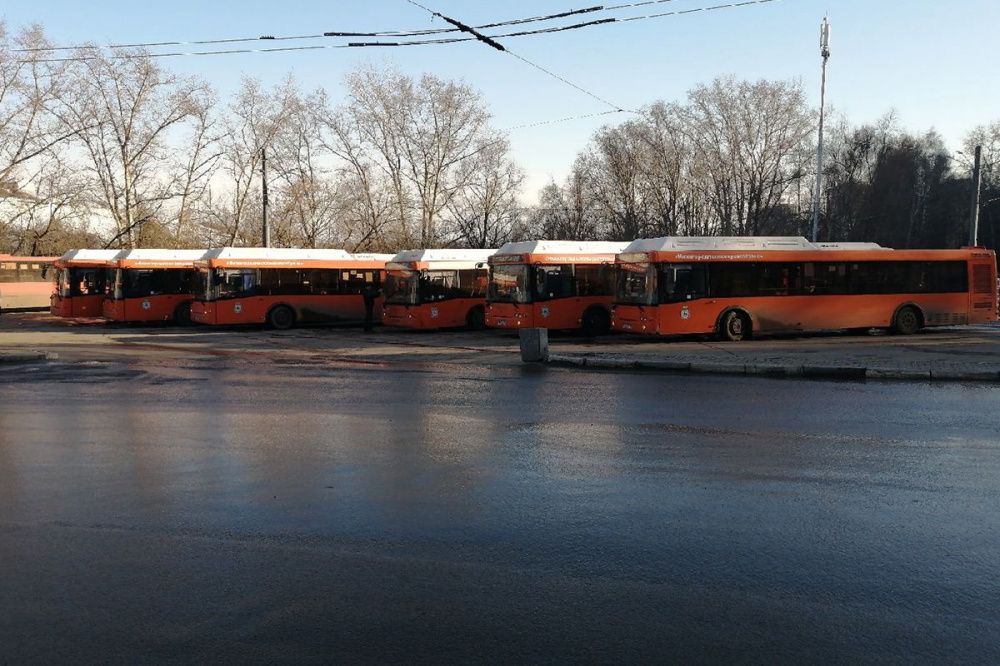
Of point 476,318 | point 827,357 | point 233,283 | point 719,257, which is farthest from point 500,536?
point 233,283

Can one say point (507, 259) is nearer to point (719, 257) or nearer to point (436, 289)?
point (436, 289)

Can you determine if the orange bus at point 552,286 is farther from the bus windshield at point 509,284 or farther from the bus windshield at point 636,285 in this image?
the bus windshield at point 636,285

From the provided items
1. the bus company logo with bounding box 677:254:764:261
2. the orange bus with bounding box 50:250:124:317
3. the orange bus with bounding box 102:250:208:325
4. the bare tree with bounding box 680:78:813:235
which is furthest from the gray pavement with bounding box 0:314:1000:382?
the bare tree with bounding box 680:78:813:235

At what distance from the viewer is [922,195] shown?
261 feet

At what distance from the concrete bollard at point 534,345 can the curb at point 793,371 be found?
0.45m

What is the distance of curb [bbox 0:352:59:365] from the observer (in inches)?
771

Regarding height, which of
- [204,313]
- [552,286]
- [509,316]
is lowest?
[204,313]

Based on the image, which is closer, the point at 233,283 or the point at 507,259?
the point at 507,259

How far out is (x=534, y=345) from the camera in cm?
1983

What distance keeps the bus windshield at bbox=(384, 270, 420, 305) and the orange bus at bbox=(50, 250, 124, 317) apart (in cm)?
1273

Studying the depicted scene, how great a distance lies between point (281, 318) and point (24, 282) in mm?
23030

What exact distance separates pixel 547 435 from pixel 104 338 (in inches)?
881

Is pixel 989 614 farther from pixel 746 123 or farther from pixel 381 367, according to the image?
pixel 746 123

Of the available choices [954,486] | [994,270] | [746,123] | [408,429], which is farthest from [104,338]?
[746,123]
